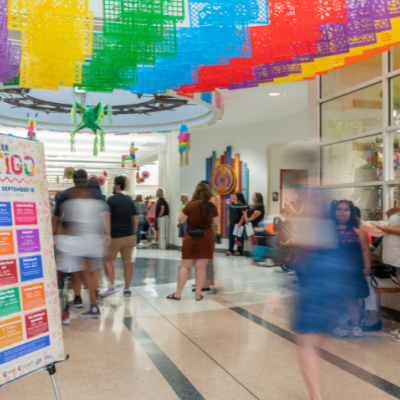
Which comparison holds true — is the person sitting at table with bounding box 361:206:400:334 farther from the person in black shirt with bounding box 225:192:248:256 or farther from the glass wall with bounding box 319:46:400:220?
the person in black shirt with bounding box 225:192:248:256

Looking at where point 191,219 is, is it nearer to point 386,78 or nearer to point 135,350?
point 135,350

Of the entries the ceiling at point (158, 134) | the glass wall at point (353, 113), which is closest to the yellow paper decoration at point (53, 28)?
the glass wall at point (353, 113)

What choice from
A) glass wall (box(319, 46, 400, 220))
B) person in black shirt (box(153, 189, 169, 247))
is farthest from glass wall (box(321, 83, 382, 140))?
person in black shirt (box(153, 189, 169, 247))

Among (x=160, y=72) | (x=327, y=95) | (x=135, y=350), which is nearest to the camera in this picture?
(x=135, y=350)

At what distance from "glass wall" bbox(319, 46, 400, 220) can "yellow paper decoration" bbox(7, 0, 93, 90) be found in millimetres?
3100

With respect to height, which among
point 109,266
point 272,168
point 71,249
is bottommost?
point 109,266

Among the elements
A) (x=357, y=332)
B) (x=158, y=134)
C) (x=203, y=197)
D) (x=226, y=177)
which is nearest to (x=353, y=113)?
(x=203, y=197)

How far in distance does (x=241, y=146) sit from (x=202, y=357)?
29.1 feet

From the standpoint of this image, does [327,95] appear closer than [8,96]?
Yes

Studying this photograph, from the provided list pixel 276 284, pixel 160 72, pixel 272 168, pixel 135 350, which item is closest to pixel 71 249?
pixel 135 350

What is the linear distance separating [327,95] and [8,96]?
6545 millimetres

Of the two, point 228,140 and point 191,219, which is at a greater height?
point 228,140

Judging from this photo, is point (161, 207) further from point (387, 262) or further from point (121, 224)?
point (387, 262)

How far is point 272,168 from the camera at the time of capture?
1093cm
